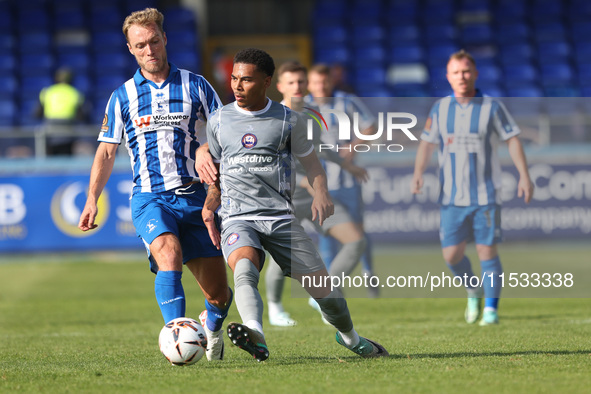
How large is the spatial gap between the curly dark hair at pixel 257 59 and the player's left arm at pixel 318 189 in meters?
0.54

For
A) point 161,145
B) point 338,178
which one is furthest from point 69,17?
point 161,145

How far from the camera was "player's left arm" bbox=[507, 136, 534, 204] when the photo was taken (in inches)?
267

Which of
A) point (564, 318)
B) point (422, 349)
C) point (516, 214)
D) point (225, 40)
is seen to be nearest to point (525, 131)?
point (516, 214)

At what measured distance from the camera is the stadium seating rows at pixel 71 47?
18.6 m

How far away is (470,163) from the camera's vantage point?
7.05 metres

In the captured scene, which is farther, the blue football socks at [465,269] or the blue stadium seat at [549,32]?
the blue stadium seat at [549,32]

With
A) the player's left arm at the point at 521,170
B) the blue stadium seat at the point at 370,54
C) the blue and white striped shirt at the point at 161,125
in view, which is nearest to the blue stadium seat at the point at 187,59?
the blue stadium seat at the point at 370,54

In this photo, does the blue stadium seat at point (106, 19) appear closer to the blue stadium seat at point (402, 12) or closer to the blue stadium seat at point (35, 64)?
the blue stadium seat at point (35, 64)

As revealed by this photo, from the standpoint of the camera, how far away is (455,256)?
7.04 metres

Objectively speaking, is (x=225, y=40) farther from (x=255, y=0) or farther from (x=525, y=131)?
(x=525, y=131)

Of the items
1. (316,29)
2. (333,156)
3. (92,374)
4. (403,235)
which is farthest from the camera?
(316,29)

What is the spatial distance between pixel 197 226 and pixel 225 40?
52.5ft

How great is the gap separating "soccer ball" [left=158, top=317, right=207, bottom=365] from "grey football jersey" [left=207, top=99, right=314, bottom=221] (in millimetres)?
659

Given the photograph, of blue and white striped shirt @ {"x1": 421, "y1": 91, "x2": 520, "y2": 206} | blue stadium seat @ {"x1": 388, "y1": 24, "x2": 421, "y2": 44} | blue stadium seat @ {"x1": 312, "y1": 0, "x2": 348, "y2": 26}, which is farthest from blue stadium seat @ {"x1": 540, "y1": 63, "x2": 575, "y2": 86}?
blue and white striped shirt @ {"x1": 421, "y1": 91, "x2": 520, "y2": 206}
